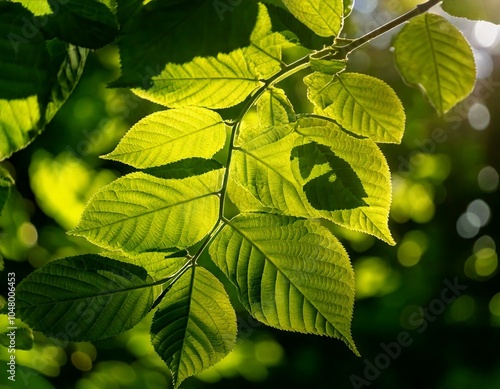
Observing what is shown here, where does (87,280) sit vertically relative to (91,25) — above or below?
below

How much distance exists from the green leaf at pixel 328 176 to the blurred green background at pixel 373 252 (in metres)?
2.01

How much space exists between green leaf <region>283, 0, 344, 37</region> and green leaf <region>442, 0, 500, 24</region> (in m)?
0.11

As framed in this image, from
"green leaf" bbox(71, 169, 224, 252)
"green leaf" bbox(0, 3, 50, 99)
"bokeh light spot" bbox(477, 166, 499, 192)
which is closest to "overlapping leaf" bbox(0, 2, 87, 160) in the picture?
"green leaf" bbox(0, 3, 50, 99)

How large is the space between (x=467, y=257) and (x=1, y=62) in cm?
379

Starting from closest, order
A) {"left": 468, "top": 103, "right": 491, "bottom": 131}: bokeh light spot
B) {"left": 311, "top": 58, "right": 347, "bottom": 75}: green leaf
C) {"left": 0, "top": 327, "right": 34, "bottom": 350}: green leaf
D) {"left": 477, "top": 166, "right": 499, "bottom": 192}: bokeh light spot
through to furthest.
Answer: {"left": 311, "top": 58, "right": 347, "bottom": 75}: green leaf → {"left": 0, "top": 327, "right": 34, "bottom": 350}: green leaf → {"left": 468, "top": 103, "right": 491, "bottom": 131}: bokeh light spot → {"left": 477, "top": 166, "right": 499, "bottom": 192}: bokeh light spot

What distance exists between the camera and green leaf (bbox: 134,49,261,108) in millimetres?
648

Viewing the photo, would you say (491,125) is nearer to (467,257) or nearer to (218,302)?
(467,257)

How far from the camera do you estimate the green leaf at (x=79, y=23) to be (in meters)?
0.58

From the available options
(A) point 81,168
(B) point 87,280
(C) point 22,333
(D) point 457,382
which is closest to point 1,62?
(B) point 87,280

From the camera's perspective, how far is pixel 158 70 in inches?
24.7

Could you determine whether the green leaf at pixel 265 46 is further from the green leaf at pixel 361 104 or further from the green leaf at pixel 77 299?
the green leaf at pixel 77 299

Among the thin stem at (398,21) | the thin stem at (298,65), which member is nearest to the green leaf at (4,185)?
the thin stem at (298,65)

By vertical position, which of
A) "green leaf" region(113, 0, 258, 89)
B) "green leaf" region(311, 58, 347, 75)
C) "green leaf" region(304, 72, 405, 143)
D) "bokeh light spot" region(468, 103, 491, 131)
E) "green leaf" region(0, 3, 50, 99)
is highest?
"green leaf" region(0, 3, 50, 99)

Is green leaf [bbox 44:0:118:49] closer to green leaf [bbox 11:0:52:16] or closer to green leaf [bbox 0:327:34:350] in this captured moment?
green leaf [bbox 11:0:52:16]
